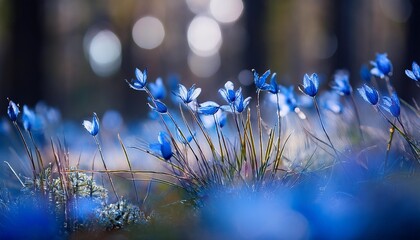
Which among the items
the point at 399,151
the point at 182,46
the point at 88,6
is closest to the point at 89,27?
the point at 88,6

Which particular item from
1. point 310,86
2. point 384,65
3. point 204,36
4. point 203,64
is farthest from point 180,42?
point 310,86

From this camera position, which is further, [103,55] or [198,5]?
[103,55]

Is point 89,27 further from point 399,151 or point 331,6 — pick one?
point 399,151

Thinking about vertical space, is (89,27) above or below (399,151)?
above

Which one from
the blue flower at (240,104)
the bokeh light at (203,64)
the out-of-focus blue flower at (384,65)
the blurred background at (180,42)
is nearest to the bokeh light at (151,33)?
the blurred background at (180,42)

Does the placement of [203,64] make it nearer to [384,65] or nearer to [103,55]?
[103,55]

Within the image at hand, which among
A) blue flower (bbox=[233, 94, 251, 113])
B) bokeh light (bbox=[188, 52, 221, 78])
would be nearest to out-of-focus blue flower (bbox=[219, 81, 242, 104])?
blue flower (bbox=[233, 94, 251, 113])
